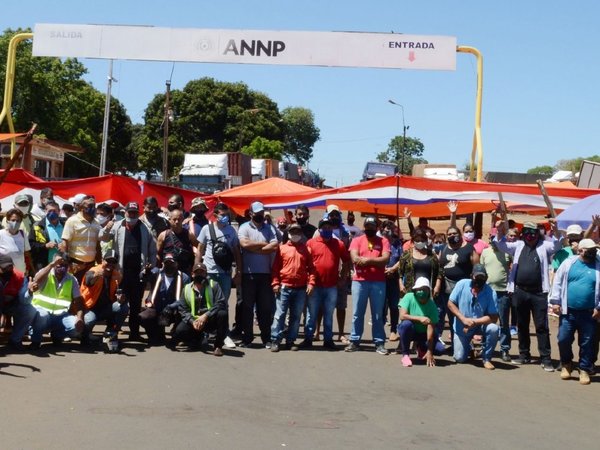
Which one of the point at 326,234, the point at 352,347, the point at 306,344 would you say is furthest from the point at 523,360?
the point at 326,234

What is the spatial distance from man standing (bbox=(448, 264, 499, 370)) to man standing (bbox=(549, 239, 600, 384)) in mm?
933

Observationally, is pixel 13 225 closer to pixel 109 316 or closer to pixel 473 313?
pixel 109 316

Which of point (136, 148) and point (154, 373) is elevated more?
point (136, 148)

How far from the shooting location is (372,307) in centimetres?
1104

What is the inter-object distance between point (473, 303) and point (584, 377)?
5.70 ft

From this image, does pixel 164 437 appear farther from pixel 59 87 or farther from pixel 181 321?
pixel 59 87

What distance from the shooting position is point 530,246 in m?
10.7

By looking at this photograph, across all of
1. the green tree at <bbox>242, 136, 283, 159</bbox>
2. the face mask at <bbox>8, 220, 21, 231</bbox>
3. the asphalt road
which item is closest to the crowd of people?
the face mask at <bbox>8, 220, 21, 231</bbox>

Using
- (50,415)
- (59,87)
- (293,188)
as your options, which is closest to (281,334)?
(50,415)

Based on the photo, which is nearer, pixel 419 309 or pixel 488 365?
pixel 488 365

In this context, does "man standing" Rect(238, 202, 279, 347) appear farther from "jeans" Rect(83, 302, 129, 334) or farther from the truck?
the truck

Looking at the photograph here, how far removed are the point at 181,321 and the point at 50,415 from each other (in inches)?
144

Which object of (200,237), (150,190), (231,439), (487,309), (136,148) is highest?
(136,148)

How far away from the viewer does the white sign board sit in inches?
615
